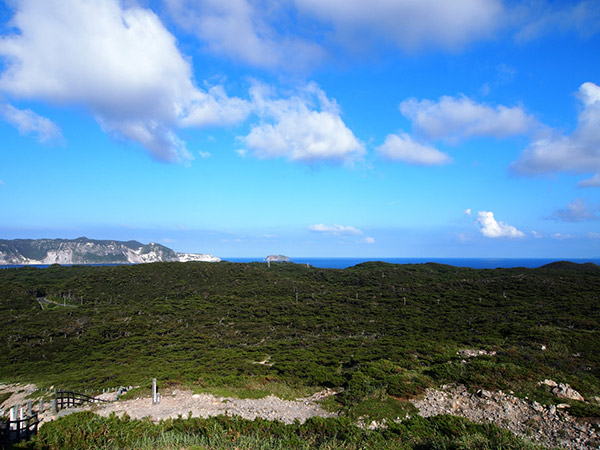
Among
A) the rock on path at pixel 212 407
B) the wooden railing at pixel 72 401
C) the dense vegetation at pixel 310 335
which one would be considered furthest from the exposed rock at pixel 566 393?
the wooden railing at pixel 72 401

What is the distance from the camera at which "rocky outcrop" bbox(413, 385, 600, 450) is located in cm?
936

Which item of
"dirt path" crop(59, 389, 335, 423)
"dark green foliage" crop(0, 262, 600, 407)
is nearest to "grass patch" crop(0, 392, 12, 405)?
"dark green foliage" crop(0, 262, 600, 407)

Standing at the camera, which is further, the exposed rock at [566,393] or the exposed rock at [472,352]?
the exposed rock at [472,352]

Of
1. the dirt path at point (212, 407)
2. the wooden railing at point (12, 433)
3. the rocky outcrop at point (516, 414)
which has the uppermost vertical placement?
the wooden railing at point (12, 433)

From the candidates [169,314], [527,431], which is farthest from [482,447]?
[169,314]

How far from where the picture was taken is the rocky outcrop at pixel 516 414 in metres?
9.36

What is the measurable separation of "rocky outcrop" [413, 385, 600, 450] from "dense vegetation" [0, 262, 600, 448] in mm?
763

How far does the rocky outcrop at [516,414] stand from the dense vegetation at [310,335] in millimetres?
763

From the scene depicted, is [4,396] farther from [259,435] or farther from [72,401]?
[259,435]

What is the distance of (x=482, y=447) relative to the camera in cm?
759

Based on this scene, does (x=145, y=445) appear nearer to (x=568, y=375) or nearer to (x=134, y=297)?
(x=568, y=375)

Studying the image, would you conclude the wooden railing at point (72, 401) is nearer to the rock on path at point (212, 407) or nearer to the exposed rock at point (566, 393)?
the rock on path at point (212, 407)

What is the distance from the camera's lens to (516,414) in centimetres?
1087

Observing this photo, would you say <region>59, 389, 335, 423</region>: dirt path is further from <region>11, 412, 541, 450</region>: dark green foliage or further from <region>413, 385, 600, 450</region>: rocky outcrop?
<region>413, 385, 600, 450</region>: rocky outcrop
